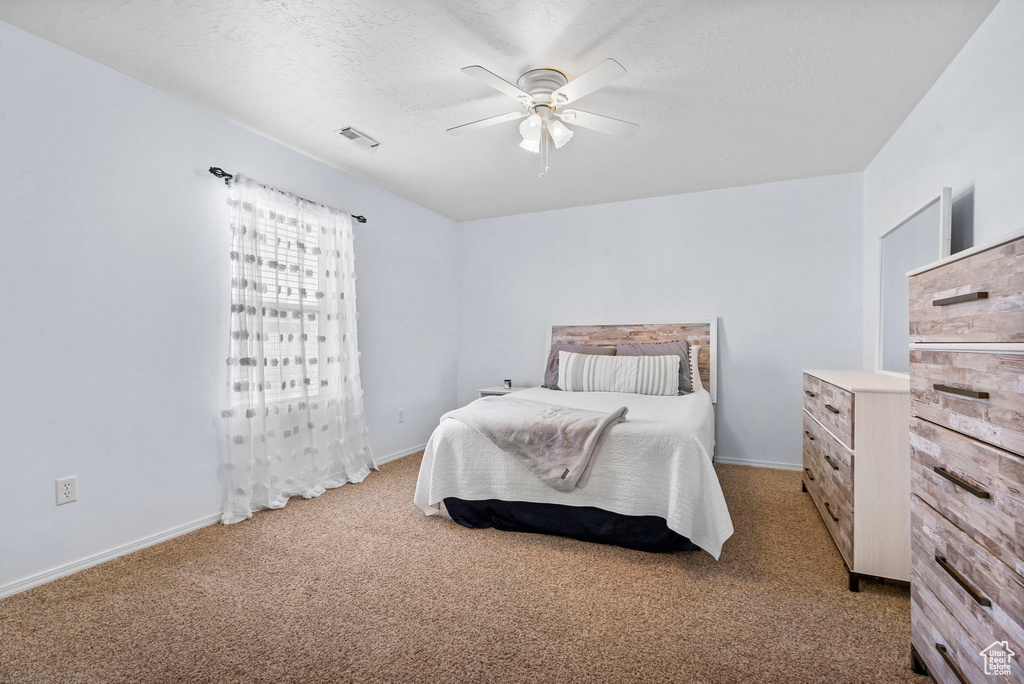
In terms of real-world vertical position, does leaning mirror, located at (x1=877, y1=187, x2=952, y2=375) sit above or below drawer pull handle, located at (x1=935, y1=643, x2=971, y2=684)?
above

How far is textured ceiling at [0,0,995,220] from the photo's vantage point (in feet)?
6.04

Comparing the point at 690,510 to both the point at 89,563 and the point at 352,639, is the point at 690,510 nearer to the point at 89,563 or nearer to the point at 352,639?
the point at 352,639

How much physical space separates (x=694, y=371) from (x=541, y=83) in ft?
8.25

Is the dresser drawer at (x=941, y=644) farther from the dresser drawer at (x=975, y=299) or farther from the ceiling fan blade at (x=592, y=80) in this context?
the ceiling fan blade at (x=592, y=80)

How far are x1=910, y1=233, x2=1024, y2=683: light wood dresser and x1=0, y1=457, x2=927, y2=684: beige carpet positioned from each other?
0.38 m

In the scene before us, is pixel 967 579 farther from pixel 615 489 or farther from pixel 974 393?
pixel 615 489

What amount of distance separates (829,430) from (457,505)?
1972 millimetres

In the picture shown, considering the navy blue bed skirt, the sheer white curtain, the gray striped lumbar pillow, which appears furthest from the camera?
the gray striped lumbar pillow

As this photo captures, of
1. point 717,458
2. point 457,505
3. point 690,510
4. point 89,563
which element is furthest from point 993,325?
point 89,563

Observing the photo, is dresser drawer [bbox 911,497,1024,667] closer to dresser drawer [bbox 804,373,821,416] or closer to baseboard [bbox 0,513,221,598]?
dresser drawer [bbox 804,373,821,416]

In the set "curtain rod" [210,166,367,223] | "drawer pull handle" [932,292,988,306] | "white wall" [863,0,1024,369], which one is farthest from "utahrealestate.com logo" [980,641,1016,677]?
"curtain rod" [210,166,367,223]

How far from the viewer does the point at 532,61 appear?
215cm

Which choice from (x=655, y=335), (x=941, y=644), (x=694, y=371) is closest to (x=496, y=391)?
(x=655, y=335)

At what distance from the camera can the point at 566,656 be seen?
154 cm
